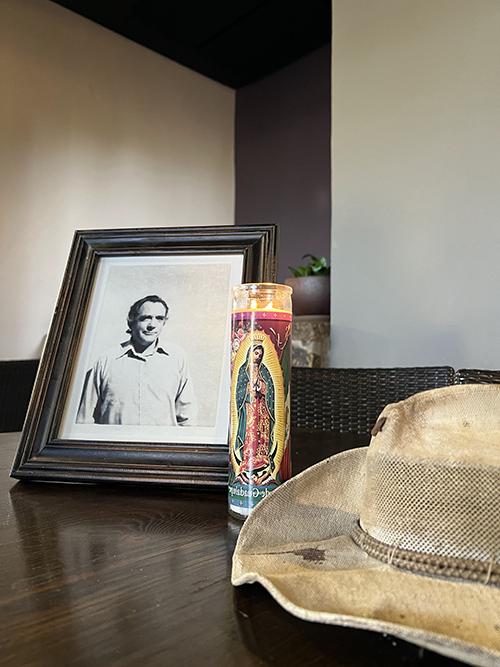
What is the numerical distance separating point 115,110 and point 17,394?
228 centimetres

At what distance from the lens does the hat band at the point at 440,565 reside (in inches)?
12.5

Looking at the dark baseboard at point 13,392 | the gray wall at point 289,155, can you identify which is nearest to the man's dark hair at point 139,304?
the dark baseboard at point 13,392

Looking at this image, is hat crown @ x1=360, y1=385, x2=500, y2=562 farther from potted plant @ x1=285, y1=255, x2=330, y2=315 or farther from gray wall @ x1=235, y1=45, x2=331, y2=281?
gray wall @ x1=235, y1=45, x2=331, y2=281

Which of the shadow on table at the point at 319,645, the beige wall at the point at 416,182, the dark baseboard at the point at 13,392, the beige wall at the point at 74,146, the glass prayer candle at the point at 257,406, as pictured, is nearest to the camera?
the shadow on table at the point at 319,645

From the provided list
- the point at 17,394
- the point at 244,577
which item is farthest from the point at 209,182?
the point at 244,577

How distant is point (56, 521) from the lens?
0.49 meters

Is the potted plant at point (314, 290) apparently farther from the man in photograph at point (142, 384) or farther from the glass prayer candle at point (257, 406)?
the glass prayer candle at point (257, 406)

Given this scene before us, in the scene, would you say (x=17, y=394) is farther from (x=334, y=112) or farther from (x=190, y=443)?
(x=334, y=112)

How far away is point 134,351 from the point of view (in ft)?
2.13

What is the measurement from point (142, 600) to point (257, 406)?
0.20m

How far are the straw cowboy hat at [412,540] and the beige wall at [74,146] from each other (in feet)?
9.11

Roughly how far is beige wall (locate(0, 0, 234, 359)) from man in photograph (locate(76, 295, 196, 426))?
96.6 inches

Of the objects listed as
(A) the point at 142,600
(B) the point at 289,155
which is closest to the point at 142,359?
(A) the point at 142,600

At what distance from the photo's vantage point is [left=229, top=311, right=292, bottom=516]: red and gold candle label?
19.3 inches
